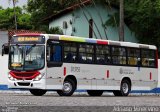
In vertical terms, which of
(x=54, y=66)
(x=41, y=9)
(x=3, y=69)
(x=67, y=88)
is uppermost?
(x=41, y=9)

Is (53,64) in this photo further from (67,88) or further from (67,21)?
(67,21)

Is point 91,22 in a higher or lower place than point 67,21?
lower

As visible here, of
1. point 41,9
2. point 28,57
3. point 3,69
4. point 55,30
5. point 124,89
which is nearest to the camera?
point 28,57

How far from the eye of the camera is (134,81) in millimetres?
34656

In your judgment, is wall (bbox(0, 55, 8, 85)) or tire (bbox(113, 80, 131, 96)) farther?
wall (bbox(0, 55, 8, 85))

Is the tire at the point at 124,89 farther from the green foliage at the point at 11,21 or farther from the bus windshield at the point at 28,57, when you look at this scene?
the green foliage at the point at 11,21

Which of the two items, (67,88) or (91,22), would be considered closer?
(67,88)

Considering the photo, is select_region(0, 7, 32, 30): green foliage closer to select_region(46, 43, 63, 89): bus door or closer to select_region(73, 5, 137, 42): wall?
select_region(73, 5, 137, 42): wall

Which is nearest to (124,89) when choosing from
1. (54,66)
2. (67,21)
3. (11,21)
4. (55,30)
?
(54,66)

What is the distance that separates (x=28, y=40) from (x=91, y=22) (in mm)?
26344

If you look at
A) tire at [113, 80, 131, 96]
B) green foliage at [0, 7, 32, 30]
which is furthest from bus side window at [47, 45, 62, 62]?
green foliage at [0, 7, 32, 30]

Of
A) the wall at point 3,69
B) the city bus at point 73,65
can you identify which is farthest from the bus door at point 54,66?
the wall at point 3,69

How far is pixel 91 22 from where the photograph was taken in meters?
55.0

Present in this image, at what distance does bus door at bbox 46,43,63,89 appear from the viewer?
93.9 ft
